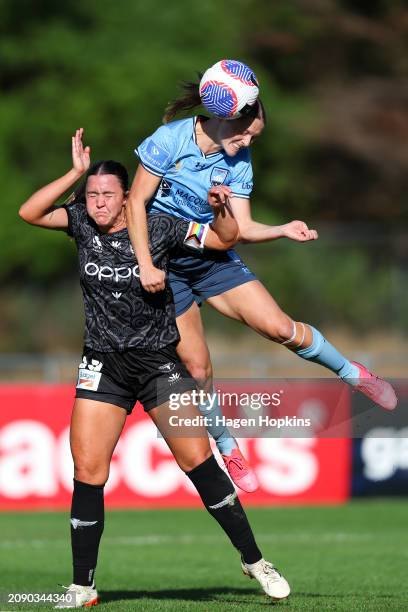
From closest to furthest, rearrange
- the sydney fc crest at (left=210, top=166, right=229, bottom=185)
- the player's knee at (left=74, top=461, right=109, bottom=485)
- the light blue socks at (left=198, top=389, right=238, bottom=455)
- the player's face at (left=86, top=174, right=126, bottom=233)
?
the player's face at (left=86, top=174, right=126, bottom=233), the player's knee at (left=74, top=461, right=109, bottom=485), the sydney fc crest at (left=210, top=166, right=229, bottom=185), the light blue socks at (left=198, top=389, right=238, bottom=455)

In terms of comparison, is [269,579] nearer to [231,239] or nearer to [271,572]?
[271,572]

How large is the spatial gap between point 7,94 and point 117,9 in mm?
3659

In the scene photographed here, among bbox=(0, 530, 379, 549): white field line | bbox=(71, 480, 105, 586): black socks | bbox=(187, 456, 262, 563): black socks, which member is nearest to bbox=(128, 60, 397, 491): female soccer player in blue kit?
bbox=(187, 456, 262, 563): black socks

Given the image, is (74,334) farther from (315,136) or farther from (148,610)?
(148,610)

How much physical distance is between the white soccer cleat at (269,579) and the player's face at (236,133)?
8.00ft

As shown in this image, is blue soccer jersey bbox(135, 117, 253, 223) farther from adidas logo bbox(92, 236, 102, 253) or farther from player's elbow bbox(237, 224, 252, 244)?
adidas logo bbox(92, 236, 102, 253)

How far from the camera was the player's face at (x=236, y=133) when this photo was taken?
737cm

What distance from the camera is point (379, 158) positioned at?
3155 cm

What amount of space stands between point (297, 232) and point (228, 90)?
0.90 metres

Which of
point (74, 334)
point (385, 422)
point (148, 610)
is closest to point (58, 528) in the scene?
point (385, 422)

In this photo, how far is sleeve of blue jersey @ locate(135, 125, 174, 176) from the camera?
724 cm

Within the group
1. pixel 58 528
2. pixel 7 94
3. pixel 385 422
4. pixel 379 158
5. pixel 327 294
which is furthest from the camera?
pixel 379 158

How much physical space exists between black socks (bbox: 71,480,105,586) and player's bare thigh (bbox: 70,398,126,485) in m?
0.16

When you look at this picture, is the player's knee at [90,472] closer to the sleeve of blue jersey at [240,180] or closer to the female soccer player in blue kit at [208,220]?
the female soccer player in blue kit at [208,220]
